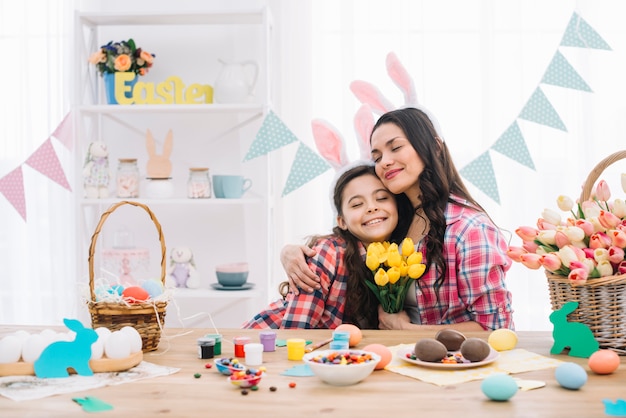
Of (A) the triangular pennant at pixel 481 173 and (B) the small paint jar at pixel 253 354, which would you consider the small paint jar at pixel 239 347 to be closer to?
(B) the small paint jar at pixel 253 354

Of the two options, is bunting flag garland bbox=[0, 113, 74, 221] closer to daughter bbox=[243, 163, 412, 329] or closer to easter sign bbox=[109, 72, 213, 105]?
easter sign bbox=[109, 72, 213, 105]

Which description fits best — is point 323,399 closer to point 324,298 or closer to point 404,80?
point 324,298

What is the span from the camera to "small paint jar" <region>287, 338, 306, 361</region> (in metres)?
1.45

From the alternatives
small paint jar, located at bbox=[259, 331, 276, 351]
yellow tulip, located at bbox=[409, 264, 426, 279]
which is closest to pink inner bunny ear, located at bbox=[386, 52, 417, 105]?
yellow tulip, located at bbox=[409, 264, 426, 279]

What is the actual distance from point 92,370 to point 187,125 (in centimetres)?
222

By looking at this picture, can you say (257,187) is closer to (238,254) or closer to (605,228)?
(238,254)

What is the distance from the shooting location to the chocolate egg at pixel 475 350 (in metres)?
1.35

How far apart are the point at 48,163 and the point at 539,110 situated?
2.05m

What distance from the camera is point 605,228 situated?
1459 millimetres

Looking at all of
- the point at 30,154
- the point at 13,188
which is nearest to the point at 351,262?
the point at 13,188

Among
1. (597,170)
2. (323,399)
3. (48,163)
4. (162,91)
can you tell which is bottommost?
(323,399)

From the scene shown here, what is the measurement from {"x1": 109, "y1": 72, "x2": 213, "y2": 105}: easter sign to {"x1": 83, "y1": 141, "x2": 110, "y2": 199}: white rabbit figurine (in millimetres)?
237

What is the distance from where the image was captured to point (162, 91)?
10.4 ft

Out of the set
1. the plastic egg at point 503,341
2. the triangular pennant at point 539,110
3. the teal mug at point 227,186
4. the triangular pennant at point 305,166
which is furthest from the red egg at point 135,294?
the triangular pennant at point 539,110
